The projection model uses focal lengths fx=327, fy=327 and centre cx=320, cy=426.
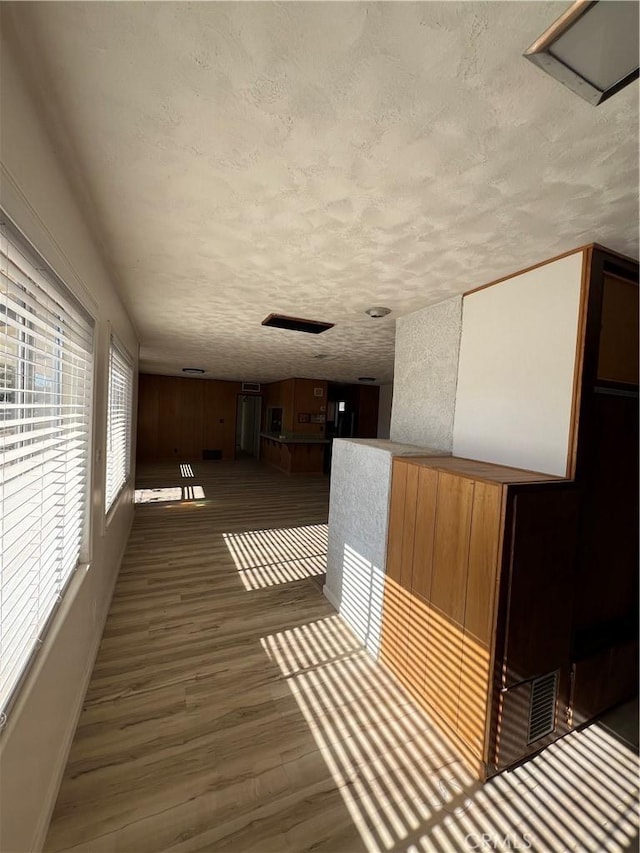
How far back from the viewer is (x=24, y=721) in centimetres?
107

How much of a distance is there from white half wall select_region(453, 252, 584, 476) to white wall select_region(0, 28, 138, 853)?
2.34 meters

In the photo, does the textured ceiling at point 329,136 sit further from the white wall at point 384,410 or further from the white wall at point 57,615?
the white wall at point 384,410

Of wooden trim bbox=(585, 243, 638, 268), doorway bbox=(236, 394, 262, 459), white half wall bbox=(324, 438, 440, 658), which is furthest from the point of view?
doorway bbox=(236, 394, 262, 459)

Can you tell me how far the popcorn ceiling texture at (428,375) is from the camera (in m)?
2.54

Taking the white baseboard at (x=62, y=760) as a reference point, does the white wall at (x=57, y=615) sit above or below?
above

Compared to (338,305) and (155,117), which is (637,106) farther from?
(338,305)

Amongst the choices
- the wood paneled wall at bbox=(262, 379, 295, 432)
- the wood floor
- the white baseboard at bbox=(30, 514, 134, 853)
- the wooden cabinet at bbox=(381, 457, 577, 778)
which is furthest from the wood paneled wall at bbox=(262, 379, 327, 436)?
the wooden cabinet at bbox=(381, 457, 577, 778)

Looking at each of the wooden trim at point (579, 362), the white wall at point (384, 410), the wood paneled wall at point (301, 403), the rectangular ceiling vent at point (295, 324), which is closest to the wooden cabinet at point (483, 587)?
the wooden trim at point (579, 362)

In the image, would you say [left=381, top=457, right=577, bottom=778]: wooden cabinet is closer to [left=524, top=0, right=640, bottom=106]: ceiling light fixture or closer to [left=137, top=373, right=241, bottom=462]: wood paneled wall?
[left=524, top=0, right=640, bottom=106]: ceiling light fixture

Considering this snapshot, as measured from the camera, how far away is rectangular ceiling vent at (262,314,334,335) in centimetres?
337

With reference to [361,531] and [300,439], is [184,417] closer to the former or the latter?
[300,439]

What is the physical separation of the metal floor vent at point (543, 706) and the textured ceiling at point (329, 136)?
227 centimetres

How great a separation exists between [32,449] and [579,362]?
245 centimetres

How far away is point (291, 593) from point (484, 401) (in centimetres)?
243
